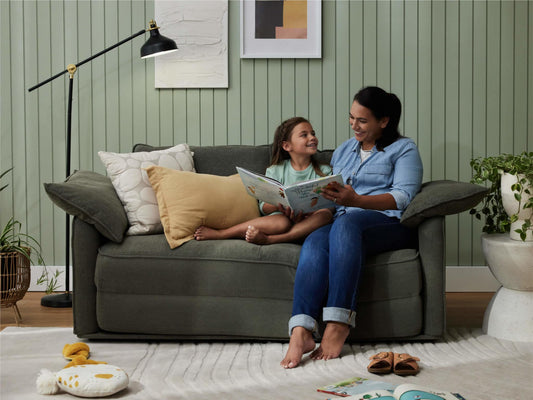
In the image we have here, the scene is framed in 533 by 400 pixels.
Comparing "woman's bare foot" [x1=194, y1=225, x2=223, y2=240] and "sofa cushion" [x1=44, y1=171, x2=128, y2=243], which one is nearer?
"sofa cushion" [x1=44, y1=171, x2=128, y2=243]

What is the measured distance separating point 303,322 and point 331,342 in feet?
0.42

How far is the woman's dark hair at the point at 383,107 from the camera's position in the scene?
267 centimetres

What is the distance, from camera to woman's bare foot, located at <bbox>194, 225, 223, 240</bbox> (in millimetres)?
2535

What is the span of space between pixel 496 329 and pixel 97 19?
8.59ft

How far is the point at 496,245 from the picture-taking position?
2596mm

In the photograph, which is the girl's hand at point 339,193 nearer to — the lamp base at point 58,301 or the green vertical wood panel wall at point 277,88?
the green vertical wood panel wall at point 277,88

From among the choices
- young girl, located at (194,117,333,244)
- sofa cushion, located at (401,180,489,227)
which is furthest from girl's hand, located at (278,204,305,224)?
sofa cushion, located at (401,180,489,227)

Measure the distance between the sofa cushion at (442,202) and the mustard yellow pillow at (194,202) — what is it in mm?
703

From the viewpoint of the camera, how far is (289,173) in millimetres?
2834

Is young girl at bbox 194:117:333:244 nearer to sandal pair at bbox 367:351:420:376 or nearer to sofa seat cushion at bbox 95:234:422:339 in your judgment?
sofa seat cushion at bbox 95:234:422:339

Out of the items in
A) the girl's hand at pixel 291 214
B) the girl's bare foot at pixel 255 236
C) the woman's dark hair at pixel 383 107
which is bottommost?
the girl's bare foot at pixel 255 236

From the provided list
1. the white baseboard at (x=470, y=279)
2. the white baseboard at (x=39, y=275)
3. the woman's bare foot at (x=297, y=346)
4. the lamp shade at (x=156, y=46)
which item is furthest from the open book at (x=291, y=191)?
the white baseboard at (x=39, y=275)

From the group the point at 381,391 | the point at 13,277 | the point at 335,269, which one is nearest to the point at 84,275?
the point at 13,277

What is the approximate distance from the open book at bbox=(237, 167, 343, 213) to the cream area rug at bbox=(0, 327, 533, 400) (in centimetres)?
57
